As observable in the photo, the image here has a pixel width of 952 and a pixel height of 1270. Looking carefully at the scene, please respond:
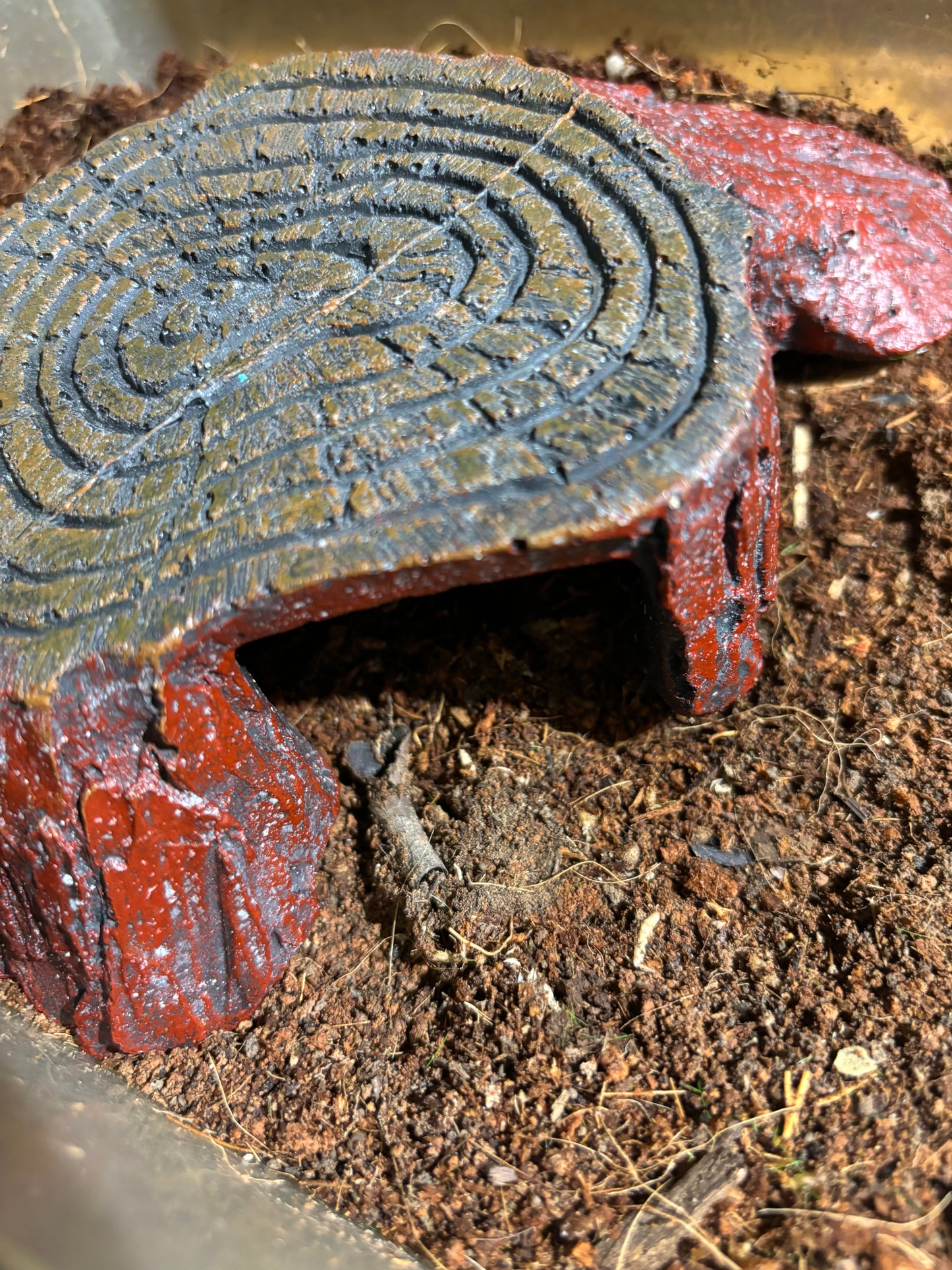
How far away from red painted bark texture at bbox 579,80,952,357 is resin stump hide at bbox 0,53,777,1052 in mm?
137

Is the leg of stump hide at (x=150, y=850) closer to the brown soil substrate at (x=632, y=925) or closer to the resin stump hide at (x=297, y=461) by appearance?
the resin stump hide at (x=297, y=461)

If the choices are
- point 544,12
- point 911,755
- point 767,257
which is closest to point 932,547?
point 911,755

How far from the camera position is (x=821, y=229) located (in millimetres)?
1484

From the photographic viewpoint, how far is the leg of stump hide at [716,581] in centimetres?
108

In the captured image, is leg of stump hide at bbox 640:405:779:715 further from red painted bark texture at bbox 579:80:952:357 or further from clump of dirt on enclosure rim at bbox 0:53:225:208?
clump of dirt on enclosure rim at bbox 0:53:225:208

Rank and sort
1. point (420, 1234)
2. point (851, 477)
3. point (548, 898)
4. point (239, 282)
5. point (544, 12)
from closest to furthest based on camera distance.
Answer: point (420, 1234), point (548, 898), point (239, 282), point (851, 477), point (544, 12)

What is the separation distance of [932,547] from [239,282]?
4.25ft

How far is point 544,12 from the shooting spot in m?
2.13

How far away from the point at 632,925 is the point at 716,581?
542 mm

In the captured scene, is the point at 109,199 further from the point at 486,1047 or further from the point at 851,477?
the point at 486,1047

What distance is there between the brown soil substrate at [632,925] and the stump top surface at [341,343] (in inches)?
22.4

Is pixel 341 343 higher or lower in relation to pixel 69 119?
lower

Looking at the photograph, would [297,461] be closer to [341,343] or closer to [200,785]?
[341,343]

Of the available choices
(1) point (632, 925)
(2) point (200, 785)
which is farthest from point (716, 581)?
(2) point (200, 785)
